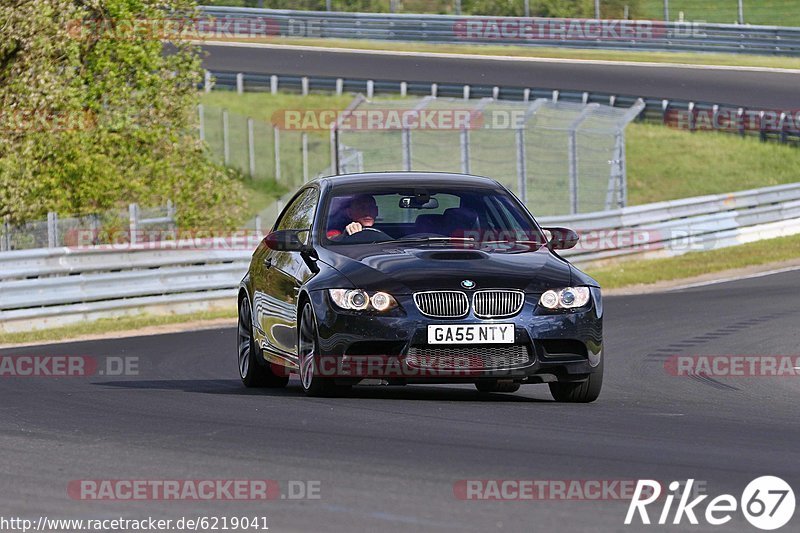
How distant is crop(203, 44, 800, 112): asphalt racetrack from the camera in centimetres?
4334

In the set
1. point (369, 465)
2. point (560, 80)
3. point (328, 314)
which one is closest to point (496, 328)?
point (328, 314)

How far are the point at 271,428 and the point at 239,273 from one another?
15145 mm

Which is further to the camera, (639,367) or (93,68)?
(93,68)

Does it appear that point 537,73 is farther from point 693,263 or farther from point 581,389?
point 581,389

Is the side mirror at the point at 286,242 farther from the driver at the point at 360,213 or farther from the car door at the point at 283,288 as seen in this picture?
the driver at the point at 360,213

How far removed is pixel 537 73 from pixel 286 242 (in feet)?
122

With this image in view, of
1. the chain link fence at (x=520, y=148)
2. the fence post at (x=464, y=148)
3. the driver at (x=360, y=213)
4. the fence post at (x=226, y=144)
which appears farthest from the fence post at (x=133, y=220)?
the fence post at (x=226, y=144)

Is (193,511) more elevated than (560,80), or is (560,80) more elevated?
(193,511)

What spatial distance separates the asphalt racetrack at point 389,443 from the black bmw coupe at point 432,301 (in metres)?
0.25

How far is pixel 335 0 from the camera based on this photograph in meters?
58.4

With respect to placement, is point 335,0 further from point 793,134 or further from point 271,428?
point 271,428

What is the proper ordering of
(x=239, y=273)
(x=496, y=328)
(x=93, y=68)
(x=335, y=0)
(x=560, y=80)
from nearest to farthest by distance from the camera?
(x=496, y=328) < (x=239, y=273) < (x=93, y=68) < (x=560, y=80) < (x=335, y=0)

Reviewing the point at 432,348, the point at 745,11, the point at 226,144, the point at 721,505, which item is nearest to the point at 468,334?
the point at 432,348

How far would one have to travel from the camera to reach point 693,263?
2659 cm
